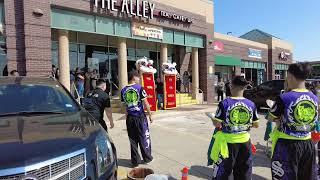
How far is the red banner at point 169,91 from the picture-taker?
666 inches

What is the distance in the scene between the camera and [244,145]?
4.51m

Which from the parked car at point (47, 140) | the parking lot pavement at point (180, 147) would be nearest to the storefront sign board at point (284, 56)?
the parking lot pavement at point (180, 147)

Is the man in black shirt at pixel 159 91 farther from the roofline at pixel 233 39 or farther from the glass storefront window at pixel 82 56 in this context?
the roofline at pixel 233 39

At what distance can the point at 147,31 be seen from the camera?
58.4 feet

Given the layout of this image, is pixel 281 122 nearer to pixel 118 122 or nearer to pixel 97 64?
pixel 118 122

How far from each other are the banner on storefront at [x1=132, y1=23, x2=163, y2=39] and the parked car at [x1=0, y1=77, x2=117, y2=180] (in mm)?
12402

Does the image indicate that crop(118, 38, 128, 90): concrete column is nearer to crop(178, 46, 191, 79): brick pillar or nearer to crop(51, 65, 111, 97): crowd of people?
crop(51, 65, 111, 97): crowd of people

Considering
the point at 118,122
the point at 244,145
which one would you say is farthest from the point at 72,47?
the point at 244,145

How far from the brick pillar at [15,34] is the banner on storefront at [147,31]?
5633 mm

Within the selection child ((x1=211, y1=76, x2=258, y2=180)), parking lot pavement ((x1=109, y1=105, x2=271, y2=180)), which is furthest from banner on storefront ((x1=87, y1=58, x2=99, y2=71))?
child ((x1=211, y1=76, x2=258, y2=180))

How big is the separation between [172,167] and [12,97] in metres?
3.33

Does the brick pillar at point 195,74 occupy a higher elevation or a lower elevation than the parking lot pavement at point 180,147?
higher

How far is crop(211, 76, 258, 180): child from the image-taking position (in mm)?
4438

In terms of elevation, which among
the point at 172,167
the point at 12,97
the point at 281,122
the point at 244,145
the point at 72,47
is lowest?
the point at 172,167
